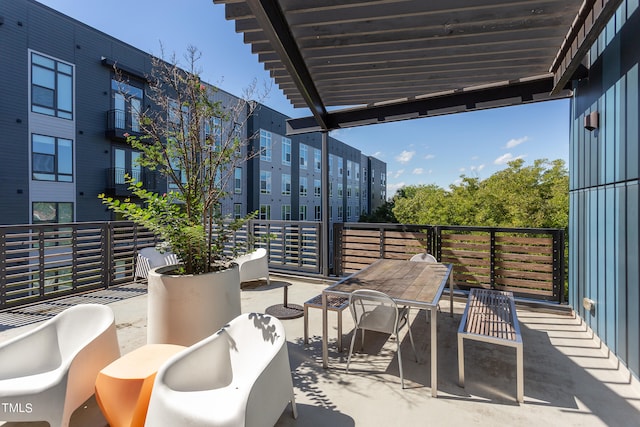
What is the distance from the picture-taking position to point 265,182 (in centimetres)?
A: 1811

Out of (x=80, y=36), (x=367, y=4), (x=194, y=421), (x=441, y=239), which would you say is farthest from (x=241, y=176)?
(x=194, y=421)

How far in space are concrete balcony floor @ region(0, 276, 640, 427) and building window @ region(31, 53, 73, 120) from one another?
850 cm

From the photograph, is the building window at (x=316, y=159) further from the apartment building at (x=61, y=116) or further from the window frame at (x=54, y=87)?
the window frame at (x=54, y=87)

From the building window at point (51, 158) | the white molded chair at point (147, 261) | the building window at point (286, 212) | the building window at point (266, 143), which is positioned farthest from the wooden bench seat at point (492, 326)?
the building window at point (286, 212)

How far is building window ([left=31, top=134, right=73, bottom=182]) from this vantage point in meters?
9.36

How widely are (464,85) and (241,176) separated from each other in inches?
536

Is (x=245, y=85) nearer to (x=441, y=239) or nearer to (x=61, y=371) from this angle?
(x=61, y=371)

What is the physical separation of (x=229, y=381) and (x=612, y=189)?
142 inches

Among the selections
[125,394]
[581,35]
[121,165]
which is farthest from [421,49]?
[121,165]

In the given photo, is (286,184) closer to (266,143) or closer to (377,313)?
(266,143)

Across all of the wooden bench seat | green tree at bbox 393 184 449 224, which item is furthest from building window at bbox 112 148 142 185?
green tree at bbox 393 184 449 224

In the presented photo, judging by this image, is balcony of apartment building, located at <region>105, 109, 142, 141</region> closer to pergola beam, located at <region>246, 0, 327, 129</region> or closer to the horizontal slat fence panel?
the horizontal slat fence panel

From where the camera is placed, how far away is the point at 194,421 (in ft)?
4.78

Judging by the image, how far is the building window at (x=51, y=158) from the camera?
9359 mm
